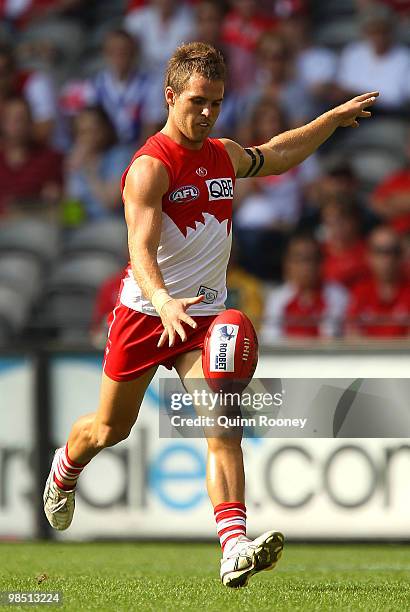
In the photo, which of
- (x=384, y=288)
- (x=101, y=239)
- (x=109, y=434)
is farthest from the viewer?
(x=101, y=239)

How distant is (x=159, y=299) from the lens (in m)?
5.18

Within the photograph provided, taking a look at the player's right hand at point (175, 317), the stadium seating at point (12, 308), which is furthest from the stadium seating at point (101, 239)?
the player's right hand at point (175, 317)

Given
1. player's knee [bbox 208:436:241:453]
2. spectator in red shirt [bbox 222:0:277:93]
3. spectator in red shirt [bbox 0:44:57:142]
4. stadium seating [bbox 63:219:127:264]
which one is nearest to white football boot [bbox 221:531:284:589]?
player's knee [bbox 208:436:241:453]

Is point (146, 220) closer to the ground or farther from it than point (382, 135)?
closer to the ground

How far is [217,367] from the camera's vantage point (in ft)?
17.5

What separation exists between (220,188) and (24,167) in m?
7.67

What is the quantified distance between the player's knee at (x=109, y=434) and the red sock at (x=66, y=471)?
1.01ft

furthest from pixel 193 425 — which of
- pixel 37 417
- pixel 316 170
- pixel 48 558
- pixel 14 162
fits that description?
pixel 14 162

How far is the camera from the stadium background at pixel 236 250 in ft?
28.6

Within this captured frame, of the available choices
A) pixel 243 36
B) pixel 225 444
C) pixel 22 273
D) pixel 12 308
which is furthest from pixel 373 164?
pixel 225 444

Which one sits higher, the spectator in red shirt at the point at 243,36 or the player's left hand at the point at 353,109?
the spectator in red shirt at the point at 243,36

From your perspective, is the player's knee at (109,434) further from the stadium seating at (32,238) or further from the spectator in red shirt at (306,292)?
the stadium seating at (32,238)

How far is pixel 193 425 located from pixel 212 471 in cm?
172

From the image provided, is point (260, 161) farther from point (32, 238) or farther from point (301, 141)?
point (32, 238)
